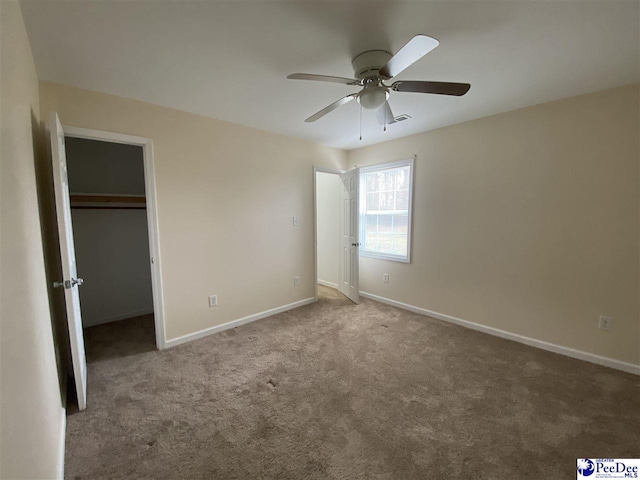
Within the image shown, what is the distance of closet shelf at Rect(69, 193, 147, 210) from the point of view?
305cm

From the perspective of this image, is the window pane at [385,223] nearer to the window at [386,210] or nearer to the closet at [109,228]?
the window at [386,210]

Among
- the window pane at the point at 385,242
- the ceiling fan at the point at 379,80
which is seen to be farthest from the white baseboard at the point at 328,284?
the ceiling fan at the point at 379,80

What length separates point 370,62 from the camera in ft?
5.78

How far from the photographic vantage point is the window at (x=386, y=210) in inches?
149

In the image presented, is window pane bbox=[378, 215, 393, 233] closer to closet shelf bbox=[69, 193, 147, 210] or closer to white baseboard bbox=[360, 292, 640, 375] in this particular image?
white baseboard bbox=[360, 292, 640, 375]

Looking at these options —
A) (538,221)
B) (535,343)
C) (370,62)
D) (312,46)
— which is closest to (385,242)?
(538,221)

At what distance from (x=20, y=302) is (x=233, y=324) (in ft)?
7.86

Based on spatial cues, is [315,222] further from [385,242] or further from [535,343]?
[535,343]

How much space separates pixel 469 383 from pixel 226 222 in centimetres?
285

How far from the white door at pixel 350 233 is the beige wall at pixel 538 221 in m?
0.84

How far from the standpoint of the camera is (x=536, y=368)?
2.37 m

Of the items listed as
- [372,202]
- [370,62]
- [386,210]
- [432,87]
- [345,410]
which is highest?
[370,62]

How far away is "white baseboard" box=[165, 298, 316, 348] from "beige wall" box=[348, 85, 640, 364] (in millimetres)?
1744

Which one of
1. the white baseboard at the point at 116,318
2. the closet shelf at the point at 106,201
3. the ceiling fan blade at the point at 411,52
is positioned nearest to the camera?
the ceiling fan blade at the point at 411,52
